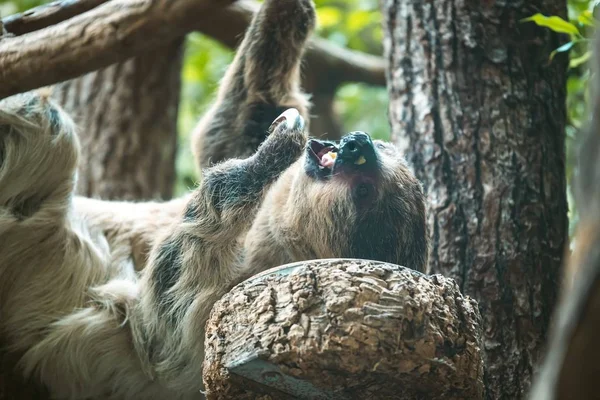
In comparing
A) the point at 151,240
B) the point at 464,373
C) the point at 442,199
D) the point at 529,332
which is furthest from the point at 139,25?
the point at 529,332

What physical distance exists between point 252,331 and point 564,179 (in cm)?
322

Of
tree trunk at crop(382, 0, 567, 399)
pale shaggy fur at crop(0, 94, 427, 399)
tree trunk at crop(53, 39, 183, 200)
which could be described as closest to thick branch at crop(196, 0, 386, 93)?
tree trunk at crop(53, 39, 183, 200)

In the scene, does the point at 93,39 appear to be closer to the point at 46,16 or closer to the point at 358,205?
the point at 46,16

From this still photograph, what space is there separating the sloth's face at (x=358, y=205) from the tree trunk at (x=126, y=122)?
3899 millimetres

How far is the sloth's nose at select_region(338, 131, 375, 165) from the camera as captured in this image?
4380 millimetres

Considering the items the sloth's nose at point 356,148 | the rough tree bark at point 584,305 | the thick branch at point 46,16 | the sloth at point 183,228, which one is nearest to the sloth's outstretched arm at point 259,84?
the sloth at point 183,228

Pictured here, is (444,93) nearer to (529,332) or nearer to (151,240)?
(529,332)

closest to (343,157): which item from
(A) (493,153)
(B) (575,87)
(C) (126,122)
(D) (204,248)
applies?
(D) (204,248)

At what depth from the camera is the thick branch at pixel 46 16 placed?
5.17m

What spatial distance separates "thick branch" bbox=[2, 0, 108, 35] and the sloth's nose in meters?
2.23

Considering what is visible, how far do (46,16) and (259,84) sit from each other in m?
1.92

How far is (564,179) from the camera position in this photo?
544 cm

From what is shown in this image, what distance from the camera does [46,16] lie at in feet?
17.0

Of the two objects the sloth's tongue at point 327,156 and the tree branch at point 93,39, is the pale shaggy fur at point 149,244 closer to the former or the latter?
the sloth's tongue at point 327,156
